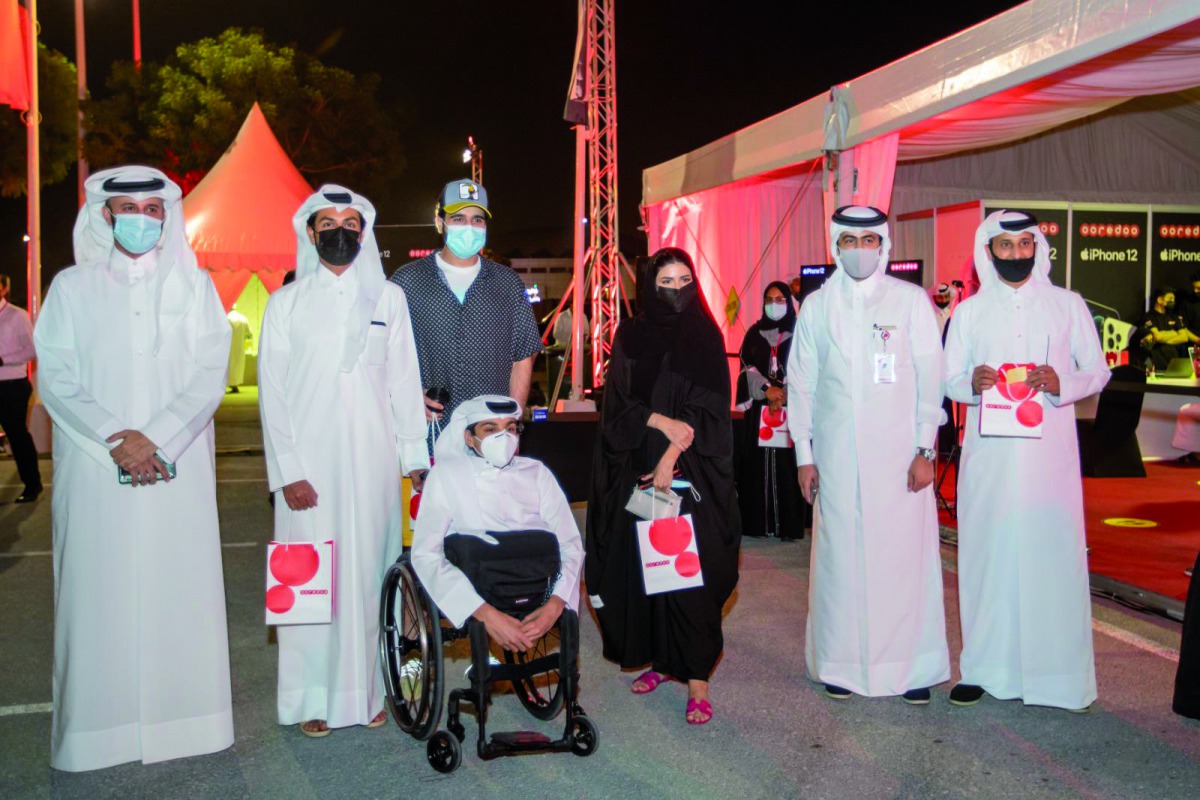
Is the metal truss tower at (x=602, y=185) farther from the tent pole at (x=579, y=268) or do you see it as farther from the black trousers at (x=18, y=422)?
the black trousers at (x=18, y=422)

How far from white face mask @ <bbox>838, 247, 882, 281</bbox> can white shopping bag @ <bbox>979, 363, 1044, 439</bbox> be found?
71 centimetres

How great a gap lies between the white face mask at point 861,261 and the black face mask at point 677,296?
0.72 meters

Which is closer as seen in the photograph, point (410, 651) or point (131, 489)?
point (131, 489)

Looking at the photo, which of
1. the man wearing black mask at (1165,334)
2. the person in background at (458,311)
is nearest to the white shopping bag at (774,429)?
the person in background at (458,311)

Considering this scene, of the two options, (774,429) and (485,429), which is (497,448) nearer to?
(485,429)

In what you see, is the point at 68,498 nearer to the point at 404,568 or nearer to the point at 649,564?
the point at 404,568

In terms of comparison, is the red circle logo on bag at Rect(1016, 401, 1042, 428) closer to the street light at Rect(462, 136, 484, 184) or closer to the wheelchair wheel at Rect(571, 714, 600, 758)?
the wheelchair wheel at Rect(571, 714, 600, 758)

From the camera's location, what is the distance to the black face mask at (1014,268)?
16.6ft

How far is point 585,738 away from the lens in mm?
4363

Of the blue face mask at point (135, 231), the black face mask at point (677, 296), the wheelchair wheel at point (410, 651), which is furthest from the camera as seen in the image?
the black face mask at point (677, 296)

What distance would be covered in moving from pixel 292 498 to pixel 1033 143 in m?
13.6

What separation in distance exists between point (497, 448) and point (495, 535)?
1.08 ft

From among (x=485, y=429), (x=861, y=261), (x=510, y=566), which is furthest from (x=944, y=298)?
(x=510, y=566)

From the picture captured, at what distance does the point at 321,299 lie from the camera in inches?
182
